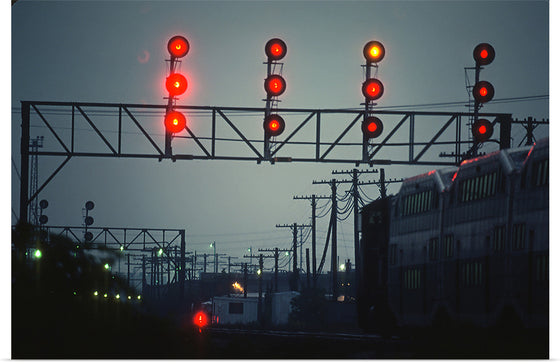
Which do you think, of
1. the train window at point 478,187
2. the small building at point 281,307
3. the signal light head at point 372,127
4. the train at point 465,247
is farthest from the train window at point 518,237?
the small building at point 281,307

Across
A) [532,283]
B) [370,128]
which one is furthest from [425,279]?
[532,283]

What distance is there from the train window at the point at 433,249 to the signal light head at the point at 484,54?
5.00 m

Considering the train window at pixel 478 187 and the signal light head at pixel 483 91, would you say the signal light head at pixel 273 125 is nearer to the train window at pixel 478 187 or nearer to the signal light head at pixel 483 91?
the signal light head at pixel 483 91

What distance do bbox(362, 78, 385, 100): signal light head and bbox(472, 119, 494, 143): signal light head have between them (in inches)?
133

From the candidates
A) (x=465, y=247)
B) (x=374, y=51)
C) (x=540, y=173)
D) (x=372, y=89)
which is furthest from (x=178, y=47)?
(x=540, y=173)

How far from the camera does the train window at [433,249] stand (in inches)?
969

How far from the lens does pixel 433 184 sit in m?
25.5

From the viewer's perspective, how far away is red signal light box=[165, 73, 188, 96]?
24.7 metres

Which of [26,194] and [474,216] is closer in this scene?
→ [474,216]

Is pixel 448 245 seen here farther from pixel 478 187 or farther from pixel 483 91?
pixel 483 91

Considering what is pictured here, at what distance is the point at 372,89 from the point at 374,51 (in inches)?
41.6

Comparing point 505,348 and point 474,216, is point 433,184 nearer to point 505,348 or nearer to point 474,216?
point 474,216

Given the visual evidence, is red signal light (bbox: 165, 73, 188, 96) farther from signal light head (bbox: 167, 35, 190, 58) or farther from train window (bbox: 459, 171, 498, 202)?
train window (bbox: 459, 171, 498, 202)
